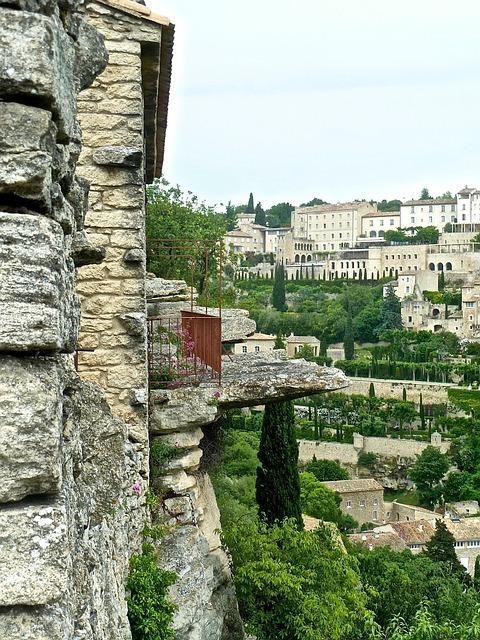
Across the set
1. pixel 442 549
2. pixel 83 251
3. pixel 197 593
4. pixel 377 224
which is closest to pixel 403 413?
pixel 442 549

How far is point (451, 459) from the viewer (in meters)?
62.9

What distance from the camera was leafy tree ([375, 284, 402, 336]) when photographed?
10094 cm

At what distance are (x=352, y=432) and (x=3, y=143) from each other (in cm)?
6805

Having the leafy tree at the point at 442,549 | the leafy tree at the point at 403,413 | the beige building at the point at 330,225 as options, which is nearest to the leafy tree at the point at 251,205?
the beige building at the point at 330,225

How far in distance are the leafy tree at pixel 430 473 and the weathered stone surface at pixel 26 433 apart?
197 ft

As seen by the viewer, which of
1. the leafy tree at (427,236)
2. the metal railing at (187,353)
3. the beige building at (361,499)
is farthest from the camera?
the leafy tree at (427,236)

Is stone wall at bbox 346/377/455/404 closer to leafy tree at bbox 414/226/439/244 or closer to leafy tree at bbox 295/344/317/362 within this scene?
leafy tree at bbox 295/344/317/362

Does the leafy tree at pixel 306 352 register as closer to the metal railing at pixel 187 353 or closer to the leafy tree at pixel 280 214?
the metal railing at pixel 187 353

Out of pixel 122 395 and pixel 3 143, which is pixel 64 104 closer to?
pixel 3 143

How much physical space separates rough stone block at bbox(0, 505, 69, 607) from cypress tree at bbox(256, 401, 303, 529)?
17.3m

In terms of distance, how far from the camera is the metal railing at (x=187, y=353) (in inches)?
307

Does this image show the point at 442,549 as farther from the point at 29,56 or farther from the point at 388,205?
A: the point at 388,205

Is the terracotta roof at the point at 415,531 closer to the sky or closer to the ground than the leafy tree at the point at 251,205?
closer to the ground

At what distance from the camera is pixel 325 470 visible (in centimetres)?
6172
